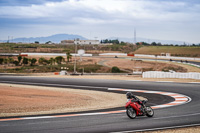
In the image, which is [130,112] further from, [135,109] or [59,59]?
[59,59]

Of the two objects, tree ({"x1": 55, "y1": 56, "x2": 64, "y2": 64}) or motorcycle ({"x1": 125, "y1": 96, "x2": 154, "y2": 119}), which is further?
tree ({"x1": 55, "y1": 56, "x2": 64, "y2": 64})

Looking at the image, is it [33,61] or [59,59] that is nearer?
[33,61]

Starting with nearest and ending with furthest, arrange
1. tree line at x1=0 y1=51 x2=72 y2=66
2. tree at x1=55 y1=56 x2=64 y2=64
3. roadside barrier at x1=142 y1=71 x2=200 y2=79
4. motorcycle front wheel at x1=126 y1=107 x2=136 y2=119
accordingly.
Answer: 1. motorcycle front wheel at x1=126 y1=107 x2=136 y2=119
2. roadside barrier at x1=142 y1=71 x2=200 y2=79
3. tree line at x1=0 y1=51 x2=72 y2=66
4. tree at x1=55 y1=56 x2=64 y2=64

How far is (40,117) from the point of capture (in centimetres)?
1578

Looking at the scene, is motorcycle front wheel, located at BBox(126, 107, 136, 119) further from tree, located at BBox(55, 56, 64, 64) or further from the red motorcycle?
tree, located at BBox(55, 56, 64, 64)

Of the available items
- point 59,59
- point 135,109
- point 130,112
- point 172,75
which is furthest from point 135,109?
point 59,59

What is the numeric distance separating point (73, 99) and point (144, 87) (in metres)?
10.7

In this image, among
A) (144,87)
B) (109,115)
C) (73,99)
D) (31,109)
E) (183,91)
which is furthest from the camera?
(144,87)

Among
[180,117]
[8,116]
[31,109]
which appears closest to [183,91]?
[180,117]

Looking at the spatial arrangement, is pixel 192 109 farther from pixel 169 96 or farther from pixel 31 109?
pixel 31 109

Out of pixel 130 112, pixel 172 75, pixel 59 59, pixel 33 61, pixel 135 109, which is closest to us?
pixel 130 112

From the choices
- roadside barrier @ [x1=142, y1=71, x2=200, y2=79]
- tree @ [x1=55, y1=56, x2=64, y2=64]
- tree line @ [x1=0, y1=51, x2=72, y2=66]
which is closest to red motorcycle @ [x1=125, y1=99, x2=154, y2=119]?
roadside barrier @ [x1=142, y1=71, x2=200, y2=79]

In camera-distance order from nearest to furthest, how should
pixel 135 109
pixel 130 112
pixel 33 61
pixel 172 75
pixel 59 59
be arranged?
pixel 130 112
pixel 135 109
pixel 172 75
pixel 33 61
pixel 59 59

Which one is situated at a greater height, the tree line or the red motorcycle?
the tree line
